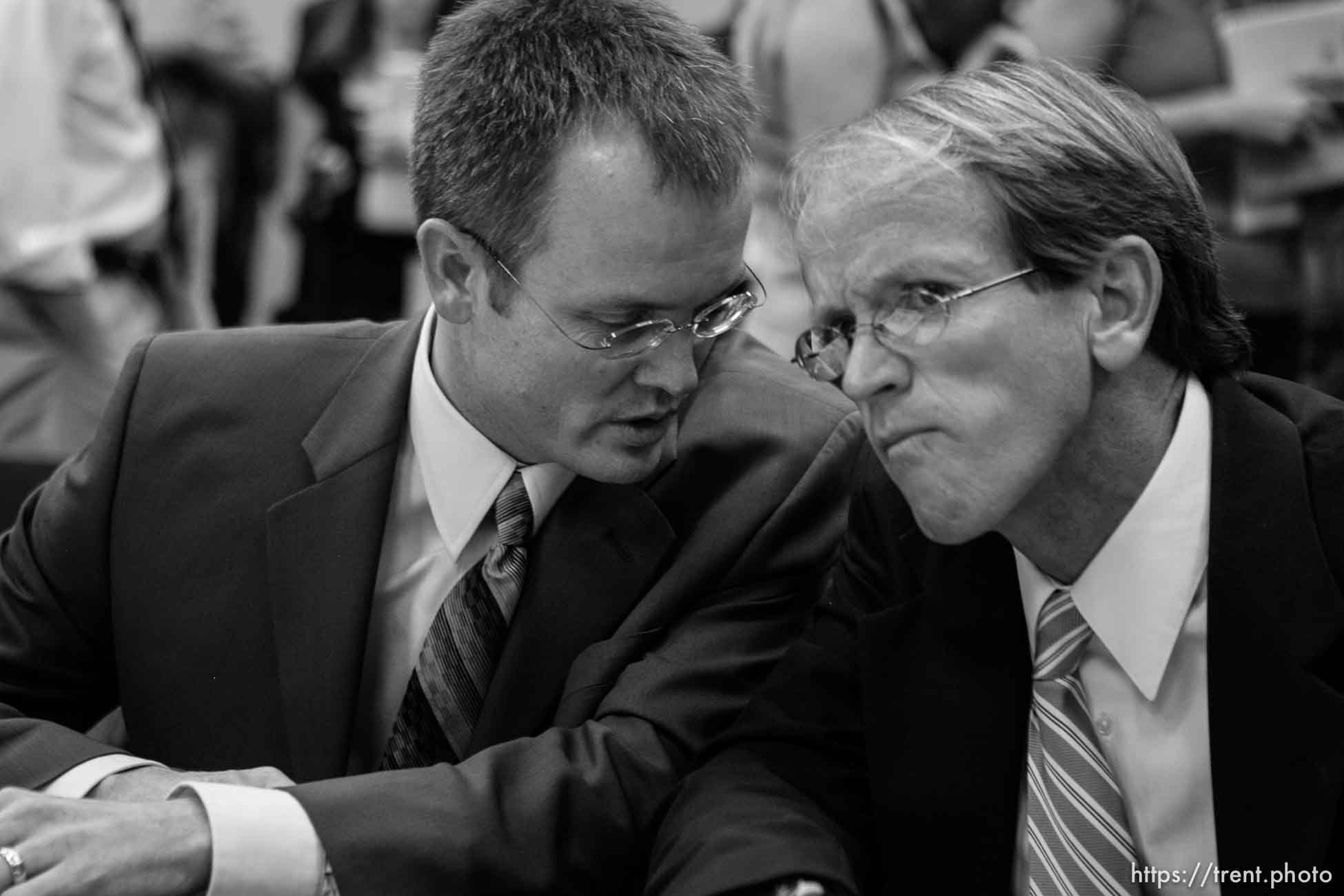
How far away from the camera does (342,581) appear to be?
228cm

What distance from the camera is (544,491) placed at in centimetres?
235

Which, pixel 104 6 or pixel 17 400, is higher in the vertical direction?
pixel 104 6

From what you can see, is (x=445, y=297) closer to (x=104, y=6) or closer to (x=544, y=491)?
(x=544, y=491)

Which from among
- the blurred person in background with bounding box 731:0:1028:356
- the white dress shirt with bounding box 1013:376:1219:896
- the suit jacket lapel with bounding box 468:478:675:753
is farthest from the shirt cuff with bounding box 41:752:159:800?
the blurred person in background with bounding box 731:0:1028:356

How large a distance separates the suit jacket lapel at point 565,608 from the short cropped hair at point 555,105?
380 mm

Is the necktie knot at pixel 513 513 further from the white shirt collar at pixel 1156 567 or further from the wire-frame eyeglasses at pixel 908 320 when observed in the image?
the white shirt collar at pixel 1156 567

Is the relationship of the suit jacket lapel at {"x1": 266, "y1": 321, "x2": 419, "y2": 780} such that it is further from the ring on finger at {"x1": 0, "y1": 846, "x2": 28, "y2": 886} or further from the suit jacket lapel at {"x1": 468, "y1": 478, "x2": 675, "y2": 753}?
the ring on finger at {"x1": 0, "y1": 846, "x2": 28, "y2": 886}

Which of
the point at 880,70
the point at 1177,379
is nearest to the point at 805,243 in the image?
the point at 1177,379

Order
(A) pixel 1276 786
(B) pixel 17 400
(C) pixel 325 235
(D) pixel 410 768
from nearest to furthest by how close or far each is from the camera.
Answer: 1. (A) pixel 1276 786
2. (D) pixel 410 768
3. (B) pixel 17 400
4. (C) pixel 325 235

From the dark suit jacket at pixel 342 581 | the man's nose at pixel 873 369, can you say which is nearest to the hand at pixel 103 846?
the dark suit jacket at pixel 342 581

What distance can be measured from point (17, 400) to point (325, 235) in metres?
1.54

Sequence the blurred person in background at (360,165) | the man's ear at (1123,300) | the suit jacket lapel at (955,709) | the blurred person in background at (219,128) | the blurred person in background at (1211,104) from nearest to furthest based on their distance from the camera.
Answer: the man's ear at (1123,300)
the suit jacket lapel at (955,709)
the blurred person in background at (1211,104)
the blurred person in background at (360,165)
the blurred person in background at (219,128)

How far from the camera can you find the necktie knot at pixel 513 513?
230 cm

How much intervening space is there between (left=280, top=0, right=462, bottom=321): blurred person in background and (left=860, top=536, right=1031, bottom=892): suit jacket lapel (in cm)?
353
